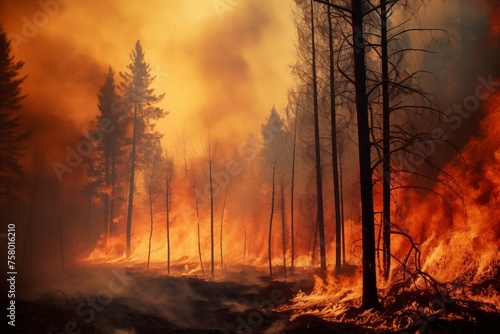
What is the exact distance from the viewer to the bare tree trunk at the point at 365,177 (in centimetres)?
866

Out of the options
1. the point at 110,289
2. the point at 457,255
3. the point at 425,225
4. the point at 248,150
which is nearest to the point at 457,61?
the point at 425,225

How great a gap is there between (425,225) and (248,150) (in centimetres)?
4180

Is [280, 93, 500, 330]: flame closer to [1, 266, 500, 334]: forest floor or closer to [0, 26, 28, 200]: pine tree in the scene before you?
[1, 266, 500, 334]: forest floor

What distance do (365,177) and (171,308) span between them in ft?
40.5

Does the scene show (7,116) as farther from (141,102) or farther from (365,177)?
(365,177)

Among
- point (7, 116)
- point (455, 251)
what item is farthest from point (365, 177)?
point (7, 116)

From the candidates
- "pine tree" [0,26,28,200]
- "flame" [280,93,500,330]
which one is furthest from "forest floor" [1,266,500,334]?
"pine tree" [0,26,28,200]

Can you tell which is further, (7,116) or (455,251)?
(7,116)

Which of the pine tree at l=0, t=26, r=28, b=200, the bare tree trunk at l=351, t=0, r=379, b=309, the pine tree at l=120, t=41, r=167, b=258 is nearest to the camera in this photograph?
the bare tree trunk at l=351, t=0, r=379, b=309

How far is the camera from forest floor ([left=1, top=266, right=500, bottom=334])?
8734mm

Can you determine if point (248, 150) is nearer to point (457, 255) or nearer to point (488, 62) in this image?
point (488, 62)

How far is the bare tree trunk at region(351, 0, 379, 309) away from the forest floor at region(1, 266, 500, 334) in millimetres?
1374

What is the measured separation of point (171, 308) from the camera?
52.7ft

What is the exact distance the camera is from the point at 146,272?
27.6 m
